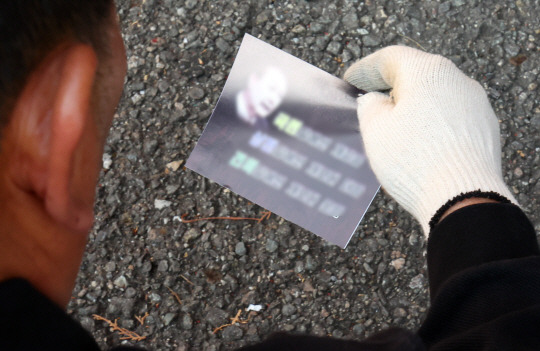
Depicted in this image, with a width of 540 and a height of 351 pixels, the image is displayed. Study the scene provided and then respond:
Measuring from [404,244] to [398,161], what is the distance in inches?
14.7

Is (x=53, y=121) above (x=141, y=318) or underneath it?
above

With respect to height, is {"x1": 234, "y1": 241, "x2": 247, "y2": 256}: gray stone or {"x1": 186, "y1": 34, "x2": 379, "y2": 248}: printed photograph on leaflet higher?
{"x1": 186, "y1": 34, "x2": 379, "y2": 248}: printed photograph on leaflet

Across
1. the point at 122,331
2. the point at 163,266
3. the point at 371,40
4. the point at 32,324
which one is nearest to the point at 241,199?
the point at 163,266

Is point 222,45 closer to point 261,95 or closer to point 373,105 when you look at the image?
point 261,95

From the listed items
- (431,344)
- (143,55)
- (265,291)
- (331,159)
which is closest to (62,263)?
(431,344)

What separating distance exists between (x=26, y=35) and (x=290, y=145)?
1179 millimetres

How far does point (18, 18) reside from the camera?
711 millimetres

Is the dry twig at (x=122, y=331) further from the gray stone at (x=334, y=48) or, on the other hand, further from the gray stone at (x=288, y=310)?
the gray stone at (x=334, y=48)

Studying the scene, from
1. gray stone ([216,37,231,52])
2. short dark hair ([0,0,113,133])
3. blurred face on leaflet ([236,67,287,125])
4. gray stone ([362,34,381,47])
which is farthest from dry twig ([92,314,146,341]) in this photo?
gray stone ([362,34,381,47])

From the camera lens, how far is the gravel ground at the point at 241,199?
1734 mm

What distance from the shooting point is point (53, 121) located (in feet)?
2.39

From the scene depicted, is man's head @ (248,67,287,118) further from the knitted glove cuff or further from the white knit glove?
the knitted glove cuff

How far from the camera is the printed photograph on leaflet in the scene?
1.80m

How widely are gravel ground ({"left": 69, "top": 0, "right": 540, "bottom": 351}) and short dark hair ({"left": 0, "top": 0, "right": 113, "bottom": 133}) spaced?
3.58ft
